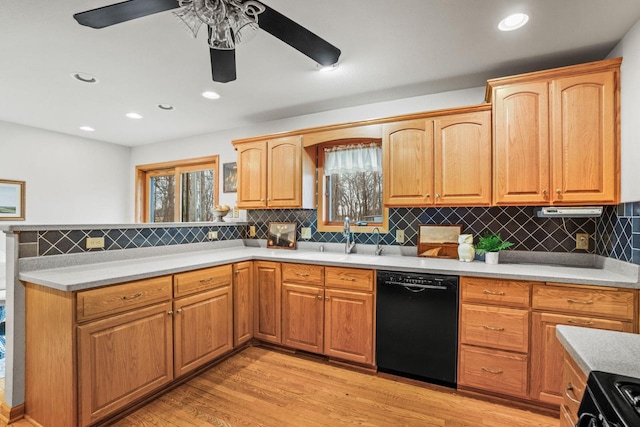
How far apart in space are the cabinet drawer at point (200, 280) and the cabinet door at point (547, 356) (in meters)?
2.39

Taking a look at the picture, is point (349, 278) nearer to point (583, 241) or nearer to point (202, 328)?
point (202, 328)

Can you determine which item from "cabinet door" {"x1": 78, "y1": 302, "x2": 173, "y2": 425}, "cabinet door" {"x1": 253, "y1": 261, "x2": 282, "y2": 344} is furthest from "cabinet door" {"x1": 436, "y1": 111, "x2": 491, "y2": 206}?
"cabinet door" {"x1": 78, "y1": 302, "x2": 173, "y2": 425}

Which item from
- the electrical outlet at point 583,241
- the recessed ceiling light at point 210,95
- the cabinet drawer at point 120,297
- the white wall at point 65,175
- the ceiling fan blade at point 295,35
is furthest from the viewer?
the white wall at point 65,175

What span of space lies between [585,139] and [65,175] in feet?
19.9

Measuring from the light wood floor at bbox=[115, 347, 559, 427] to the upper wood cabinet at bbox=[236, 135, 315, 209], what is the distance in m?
1.69

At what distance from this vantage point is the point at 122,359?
191cm

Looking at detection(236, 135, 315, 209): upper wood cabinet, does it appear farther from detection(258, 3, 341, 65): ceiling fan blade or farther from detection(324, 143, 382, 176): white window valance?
detection(258, 3, 341, 65): ceiling fan blade

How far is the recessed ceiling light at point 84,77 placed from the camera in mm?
2584

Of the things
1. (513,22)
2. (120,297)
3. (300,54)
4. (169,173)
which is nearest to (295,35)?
(300,54)

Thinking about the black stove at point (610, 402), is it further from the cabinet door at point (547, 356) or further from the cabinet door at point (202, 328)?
the cabinet door at point (202, 328)

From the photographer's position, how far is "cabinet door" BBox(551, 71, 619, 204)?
2.04 m

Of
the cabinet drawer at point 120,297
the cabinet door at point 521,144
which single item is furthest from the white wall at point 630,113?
the cabinet drawer at point 120,297

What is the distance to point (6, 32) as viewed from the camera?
196 cm

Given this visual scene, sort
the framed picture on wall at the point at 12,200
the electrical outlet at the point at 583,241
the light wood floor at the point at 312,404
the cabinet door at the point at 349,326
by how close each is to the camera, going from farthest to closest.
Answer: the framed picture on wall at the point at 12,200 → the cabinet door at the point at 349,326 → the electrical outlet at the point at 583,241 → the light wood floor at the point at 312,404
